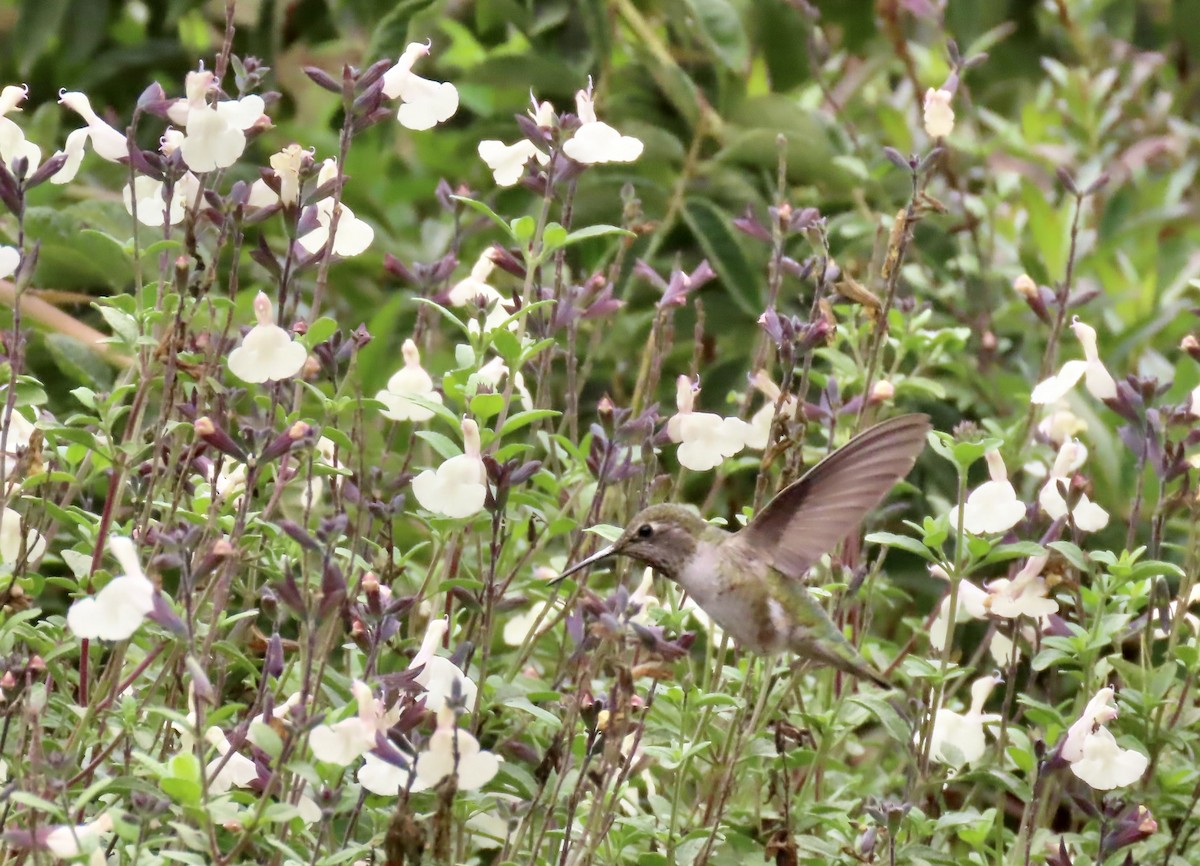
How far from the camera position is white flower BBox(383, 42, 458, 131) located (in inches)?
59.8

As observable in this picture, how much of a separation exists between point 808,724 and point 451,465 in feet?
1.78

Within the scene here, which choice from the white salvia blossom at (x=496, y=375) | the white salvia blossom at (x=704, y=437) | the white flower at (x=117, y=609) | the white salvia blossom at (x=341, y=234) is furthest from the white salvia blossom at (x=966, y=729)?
the white flower at (x=117, y=609)

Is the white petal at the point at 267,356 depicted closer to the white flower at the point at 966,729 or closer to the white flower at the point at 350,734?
the white flower at the point at 350,734

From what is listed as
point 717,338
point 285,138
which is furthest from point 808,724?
point 285,138

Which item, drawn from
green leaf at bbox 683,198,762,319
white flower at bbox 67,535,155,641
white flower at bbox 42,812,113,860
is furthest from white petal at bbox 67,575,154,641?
green leaf at bbox 683,198,762,319

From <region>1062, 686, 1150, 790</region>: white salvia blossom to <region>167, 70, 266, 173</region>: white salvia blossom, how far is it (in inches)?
36.5

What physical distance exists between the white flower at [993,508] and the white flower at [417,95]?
0.66 m

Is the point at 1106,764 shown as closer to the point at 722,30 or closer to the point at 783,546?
the point at 783,546

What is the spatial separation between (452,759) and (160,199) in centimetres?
71

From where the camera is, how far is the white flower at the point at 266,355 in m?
1.34

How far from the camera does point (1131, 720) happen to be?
1630 mm

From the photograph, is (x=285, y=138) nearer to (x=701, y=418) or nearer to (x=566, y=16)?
(x=566, y=16)

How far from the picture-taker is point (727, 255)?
2625 millimetres

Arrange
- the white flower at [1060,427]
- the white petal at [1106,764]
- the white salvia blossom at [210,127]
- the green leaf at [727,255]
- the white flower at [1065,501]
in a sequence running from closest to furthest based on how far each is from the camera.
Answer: the white salvia blossom at [210,127], the white petal at [1106,764], the white flower at [1065,501], the white flower at [1060,427], the green leaf at [727,255]
